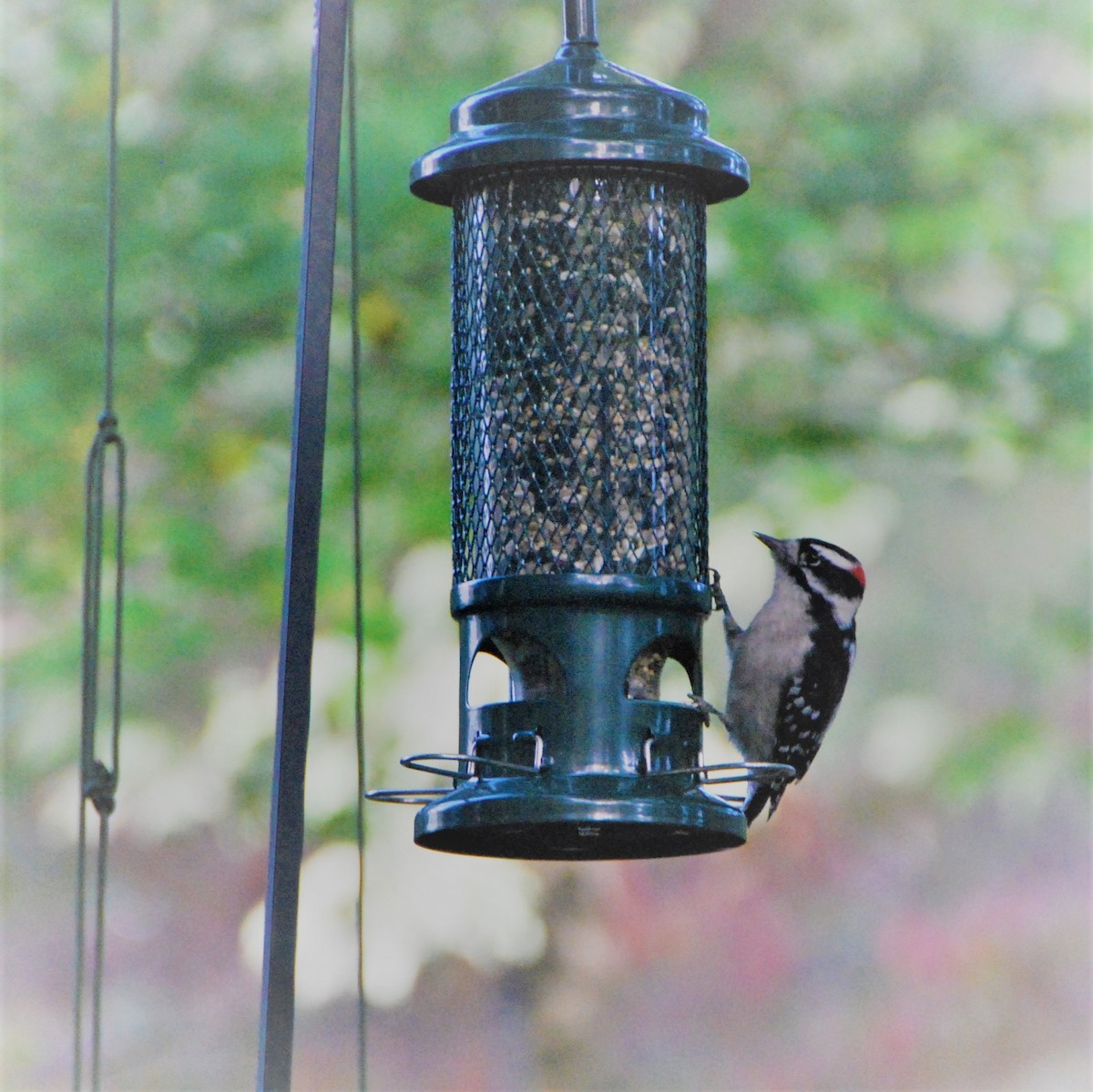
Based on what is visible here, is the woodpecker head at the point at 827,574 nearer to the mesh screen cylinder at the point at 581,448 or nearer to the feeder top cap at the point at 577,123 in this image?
the mesh screen cylinder at the point at 581,448

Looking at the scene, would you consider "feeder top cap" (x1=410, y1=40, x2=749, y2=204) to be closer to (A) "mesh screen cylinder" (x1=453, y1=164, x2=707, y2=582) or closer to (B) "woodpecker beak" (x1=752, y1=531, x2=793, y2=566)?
(A) "mesh screen cylinder" (x1=453, y1=164, x2=707, y2=582)

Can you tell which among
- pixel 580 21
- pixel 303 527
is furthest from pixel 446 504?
pixel 303 527

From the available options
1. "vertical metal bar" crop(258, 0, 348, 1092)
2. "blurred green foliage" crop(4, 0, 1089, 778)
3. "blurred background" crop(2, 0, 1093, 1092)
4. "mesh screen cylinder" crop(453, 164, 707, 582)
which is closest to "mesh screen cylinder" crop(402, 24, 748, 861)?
"mesh screen cylinder" crop(453, 164, 707, 582)

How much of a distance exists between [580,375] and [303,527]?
829mm

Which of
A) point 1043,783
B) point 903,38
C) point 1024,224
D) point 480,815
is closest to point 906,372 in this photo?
point 1024,224

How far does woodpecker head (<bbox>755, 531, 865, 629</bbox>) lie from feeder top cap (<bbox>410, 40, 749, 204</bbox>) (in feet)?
5.38

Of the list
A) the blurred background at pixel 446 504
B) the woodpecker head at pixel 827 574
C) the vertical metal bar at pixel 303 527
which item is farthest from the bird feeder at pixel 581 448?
the blurred background at pixel 446 504

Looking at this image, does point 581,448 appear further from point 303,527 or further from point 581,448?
point 303,527

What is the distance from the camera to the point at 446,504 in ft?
27.0

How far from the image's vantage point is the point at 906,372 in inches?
340

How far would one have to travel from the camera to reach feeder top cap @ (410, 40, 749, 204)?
10.0 feet

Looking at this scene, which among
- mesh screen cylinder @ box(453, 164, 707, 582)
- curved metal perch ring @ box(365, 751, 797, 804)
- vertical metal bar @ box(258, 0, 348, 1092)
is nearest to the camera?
vertical metal bar @ box(258, 0, 348, 1092)

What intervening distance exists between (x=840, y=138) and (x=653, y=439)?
5.49 metres

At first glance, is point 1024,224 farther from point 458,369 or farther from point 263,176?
point 458,369
